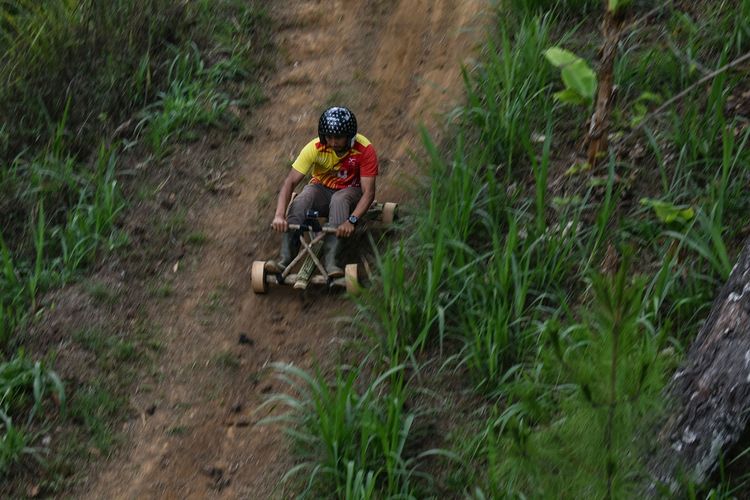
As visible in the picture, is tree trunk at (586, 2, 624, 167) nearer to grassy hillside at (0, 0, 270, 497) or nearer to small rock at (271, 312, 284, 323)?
small rock at (271, 312, 284, 323)

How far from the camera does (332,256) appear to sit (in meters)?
6.53

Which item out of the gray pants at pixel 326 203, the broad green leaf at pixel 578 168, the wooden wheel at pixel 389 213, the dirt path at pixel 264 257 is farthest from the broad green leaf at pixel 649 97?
the gray pants at pixel 326 203

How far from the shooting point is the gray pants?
21.8ft

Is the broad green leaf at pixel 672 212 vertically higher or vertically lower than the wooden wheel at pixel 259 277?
higher

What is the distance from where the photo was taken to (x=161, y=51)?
330 inches

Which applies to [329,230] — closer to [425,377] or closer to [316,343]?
[316,343]

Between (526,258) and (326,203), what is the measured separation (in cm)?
177

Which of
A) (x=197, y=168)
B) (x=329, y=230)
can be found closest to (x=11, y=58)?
(x=197, y=168)

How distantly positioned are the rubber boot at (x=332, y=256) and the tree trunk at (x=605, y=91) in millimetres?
1729

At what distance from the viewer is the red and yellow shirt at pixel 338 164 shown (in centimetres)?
671

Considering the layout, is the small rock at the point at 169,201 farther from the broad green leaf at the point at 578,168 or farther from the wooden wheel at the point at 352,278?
the broad green leaf at the point at 578,168

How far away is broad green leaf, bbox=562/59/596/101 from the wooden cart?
1871 millimetres

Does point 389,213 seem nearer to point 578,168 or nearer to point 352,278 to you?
point 352,278

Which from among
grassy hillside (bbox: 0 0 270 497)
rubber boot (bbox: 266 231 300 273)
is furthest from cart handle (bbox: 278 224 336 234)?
grassy hillside (bbox: 0 0 270 497)
